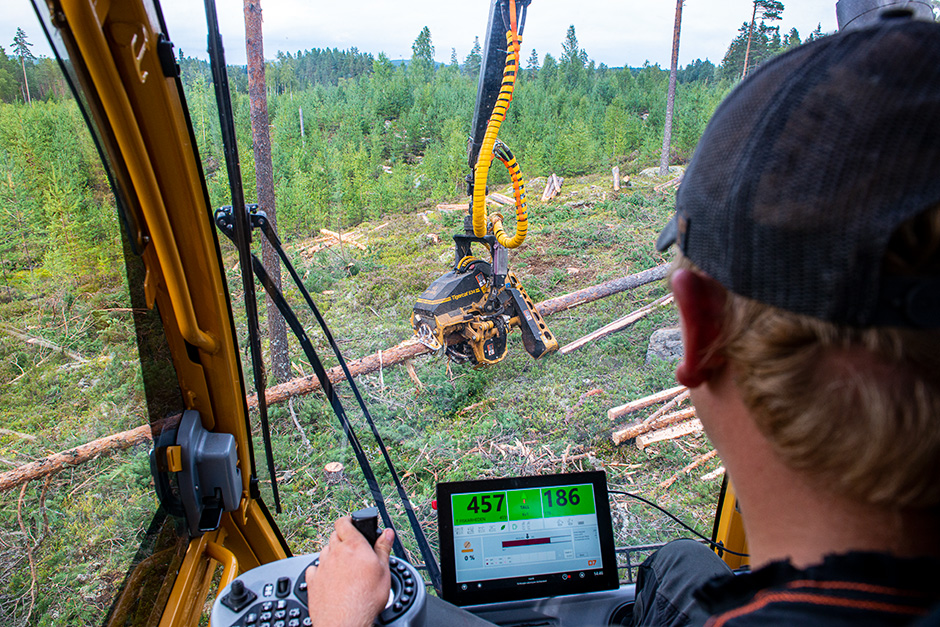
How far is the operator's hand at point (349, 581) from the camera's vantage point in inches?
37.6

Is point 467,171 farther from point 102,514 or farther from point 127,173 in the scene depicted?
point 102,514

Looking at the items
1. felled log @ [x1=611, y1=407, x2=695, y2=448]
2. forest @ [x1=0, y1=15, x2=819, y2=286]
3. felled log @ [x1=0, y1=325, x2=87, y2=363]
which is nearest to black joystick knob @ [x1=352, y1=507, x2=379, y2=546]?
felled log @ [x1=0, y1=325, x2=87, y2=363]

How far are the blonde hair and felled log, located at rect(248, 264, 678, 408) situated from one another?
51.3 inches

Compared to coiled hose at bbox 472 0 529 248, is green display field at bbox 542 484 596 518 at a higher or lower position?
lower

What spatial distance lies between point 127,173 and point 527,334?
2.33 metres

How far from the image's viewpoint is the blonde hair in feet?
1.43

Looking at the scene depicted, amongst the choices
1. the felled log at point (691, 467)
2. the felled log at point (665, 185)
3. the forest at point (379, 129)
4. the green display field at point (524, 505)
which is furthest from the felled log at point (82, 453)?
the felled log at point (665, 185)

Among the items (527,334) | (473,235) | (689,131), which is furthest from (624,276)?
(473,235)

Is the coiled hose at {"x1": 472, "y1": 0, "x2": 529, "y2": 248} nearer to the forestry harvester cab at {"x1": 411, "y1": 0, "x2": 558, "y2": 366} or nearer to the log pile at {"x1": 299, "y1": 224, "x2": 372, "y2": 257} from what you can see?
the forestry harvester cab at {"x1": 411, "y1": 0, "x2": 558, "y2": 366}

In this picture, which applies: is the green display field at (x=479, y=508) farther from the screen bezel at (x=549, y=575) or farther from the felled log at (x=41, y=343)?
the felled log at (x=41, y=343)

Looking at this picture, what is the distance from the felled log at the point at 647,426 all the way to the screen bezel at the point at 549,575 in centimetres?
122

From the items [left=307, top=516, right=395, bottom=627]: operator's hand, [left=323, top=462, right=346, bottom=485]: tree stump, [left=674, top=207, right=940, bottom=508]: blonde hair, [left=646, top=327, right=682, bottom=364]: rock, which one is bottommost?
[left=646, top=327, right=682, bottom=364]: rock

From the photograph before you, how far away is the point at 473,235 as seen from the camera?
247 centimetres

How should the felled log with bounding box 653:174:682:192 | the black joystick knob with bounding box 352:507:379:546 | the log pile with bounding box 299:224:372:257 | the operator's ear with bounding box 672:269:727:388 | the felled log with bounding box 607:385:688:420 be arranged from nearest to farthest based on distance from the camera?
the operator's ear with bounding box 672:269:727:388 → the black joystick knob with bounding box 352:507:379:546 → the log pile with bounding box 299:224:372:257 → the felled log with bounding box 607:385:688:420 → the felled log with bounding box 653:174:682:192
